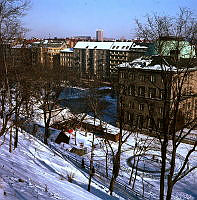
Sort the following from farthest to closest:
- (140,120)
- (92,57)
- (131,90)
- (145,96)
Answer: (92,57) → (131,90) → (140,120) → (145,96)

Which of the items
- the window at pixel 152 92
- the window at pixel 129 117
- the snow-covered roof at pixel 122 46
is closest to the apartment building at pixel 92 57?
the snow-covered roof at pixel 122 46

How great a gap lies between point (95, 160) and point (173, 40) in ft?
54.7

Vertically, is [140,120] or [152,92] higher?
[152,92]

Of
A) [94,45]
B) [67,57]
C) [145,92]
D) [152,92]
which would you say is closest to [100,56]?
[94,45]

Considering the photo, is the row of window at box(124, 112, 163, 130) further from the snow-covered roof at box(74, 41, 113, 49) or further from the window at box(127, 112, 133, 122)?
the snow-covered roof at box(74, 41, 113, 49)

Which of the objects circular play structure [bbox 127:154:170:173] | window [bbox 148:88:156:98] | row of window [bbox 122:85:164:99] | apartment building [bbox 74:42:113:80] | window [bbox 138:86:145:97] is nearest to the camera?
circular play structure [bbox 127:154:170:173]

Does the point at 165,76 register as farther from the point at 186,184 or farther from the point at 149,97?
the point at 149,97

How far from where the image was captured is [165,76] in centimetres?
959

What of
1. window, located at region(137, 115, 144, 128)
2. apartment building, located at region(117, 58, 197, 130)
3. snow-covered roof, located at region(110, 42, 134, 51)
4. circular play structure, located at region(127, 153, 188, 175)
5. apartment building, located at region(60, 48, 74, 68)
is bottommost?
circular play structure, located at region(127, 153, 188, 175)

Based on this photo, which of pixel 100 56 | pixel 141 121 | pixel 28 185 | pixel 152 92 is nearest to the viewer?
pixel 28 185

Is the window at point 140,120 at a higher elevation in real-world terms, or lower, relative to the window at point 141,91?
lower

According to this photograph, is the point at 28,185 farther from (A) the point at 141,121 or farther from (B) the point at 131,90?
(B) the point at 131,90

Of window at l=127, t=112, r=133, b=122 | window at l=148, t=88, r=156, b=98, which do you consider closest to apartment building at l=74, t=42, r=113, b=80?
window at l=127, t=112, r=133, b=122

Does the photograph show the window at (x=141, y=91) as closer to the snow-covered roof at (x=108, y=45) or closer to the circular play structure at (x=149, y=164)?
the circular play structure at (x=149, y=164)
